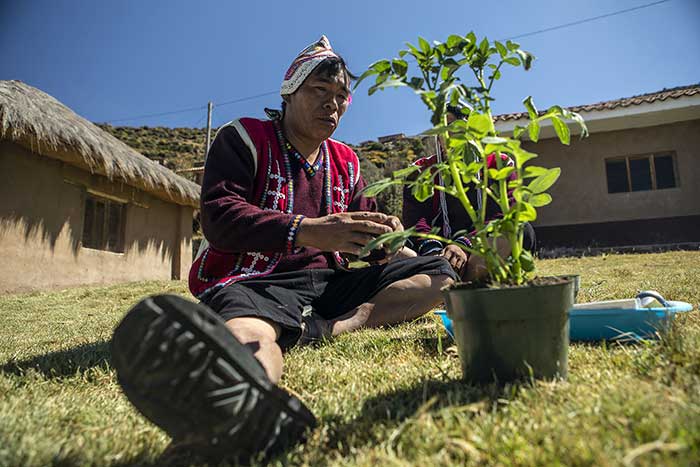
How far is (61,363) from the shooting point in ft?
5.34

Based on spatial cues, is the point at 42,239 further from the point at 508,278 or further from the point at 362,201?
the point at 508,278

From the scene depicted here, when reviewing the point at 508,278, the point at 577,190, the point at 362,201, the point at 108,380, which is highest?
the point at 577,190

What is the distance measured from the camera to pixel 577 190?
890 centimetres

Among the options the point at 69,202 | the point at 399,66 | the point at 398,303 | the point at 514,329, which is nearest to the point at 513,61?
the point at 399,66

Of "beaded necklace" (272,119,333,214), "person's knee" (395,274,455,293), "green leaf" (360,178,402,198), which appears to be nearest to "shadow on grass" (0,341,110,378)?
"beaded necklace" (272,119,333,214)

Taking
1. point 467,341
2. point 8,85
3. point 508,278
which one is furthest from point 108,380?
point 8,85

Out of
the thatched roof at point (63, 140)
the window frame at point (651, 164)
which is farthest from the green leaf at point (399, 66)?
the window frame at point (651, 164)

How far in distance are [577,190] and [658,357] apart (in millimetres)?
8827

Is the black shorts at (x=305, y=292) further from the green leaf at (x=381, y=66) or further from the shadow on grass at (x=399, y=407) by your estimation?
the green leaf at (x=381, y=66)

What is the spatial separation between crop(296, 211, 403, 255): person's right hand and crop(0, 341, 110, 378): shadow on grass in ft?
2.86

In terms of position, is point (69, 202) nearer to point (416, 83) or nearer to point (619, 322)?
point (416, 83)

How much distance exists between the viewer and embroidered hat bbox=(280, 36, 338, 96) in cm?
202

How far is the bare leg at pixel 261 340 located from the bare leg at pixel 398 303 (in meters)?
0.65

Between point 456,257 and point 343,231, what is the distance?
4.09 feet
